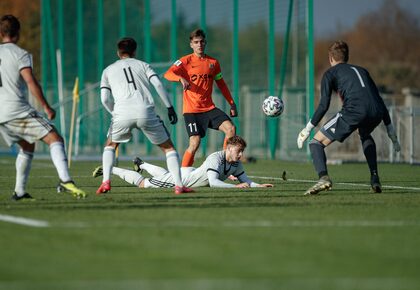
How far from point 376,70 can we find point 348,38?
3485cm

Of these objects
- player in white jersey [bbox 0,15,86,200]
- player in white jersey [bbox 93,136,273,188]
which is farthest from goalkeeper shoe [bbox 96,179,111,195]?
player in white jersey [bbox 0,15,86,200]

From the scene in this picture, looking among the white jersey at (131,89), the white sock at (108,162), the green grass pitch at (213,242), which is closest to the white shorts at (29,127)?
the green grass pitch at (213,242)

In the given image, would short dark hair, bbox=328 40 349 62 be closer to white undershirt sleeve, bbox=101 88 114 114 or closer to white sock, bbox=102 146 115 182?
white undershirt sleeve, bbox=101 88 114 114

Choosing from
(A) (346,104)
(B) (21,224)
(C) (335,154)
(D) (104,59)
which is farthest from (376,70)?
(B) (21,224)

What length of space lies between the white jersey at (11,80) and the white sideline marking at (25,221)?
189 cm

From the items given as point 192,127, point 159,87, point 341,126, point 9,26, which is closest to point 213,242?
point 9,26

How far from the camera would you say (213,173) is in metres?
13.9

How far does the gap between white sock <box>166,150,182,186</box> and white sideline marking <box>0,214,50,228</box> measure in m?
3.53

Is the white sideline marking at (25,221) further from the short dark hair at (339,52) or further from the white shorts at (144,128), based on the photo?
the short dark hair at (339,52)

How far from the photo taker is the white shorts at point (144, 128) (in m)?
12.8

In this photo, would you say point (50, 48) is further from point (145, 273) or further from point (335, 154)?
point (145, 273)

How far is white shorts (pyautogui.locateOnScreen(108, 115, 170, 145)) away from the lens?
1281 centimetres

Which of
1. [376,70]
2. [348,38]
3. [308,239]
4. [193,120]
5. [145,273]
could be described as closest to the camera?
[145,273]

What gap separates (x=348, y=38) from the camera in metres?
87.8
